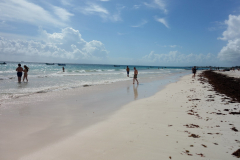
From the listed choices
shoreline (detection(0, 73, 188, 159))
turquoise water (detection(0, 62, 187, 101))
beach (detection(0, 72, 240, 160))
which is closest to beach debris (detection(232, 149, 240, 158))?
beach (detection(0, 72, 240, 160))

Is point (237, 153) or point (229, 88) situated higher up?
point (229, 88)

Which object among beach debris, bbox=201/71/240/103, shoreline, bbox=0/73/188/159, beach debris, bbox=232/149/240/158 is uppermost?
beach debris, bbox=201/71/240/103

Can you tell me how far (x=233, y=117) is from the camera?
6.16 meters

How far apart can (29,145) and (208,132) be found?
17.2 feet

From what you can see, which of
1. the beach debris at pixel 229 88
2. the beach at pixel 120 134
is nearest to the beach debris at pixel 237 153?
the beach at pixel 120 134

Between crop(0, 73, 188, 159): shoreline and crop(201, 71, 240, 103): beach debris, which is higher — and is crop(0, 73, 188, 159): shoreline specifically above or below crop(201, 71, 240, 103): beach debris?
below

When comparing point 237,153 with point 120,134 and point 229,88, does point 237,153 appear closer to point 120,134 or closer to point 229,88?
point 120,134

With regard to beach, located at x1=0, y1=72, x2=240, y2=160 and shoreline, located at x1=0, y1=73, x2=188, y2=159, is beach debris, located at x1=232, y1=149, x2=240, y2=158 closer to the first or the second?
beach, located at x1=0, y1=72, x2=240, y2=160

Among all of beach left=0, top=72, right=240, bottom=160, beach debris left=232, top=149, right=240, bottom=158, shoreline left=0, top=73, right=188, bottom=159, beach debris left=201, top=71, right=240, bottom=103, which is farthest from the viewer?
beach debris left=201, top=71, right=240, bottom=103

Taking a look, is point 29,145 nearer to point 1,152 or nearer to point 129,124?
point 1,152

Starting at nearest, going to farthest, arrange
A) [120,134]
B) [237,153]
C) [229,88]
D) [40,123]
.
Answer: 1. [237,153]
2. [120,134]
3. [40,123]
4. [229,88]

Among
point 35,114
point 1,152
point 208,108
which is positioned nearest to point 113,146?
point 1,152

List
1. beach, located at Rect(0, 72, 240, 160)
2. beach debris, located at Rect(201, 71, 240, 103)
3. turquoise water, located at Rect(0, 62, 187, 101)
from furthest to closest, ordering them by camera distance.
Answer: turquoise water, located at Rect(0, 62, 187, 101) < beach debris, located at Rect(201, 71, 240, 103) < beach, located at Rect(0, 72, 240, 160)

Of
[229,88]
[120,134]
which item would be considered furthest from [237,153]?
[229,88]
